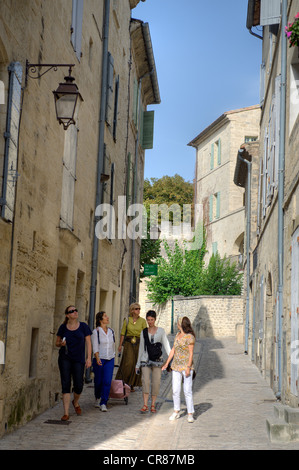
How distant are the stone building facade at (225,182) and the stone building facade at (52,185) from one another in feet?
70.6

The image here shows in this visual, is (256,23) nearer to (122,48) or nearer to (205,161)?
(122,48)

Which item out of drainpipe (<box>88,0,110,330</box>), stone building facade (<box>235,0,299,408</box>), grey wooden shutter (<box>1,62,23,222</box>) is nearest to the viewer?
grey wooden shutter (<box>1,62,23,222</box>)

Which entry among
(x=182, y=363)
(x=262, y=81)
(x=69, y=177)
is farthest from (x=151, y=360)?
(x=262, y=81)

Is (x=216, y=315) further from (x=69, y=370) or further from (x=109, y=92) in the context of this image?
(x=69, y=370)

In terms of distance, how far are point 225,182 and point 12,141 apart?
3366 cm

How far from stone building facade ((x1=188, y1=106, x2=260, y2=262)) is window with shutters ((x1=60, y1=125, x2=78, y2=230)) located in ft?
88.9

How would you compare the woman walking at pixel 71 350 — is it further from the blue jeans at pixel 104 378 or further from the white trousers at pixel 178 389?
the white trousers at pixel 178 389

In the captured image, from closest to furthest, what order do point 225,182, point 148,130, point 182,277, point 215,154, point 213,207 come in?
point 148,130, point 182,277, point 225,182, point 213,207, point 215,154

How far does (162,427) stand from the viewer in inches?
337

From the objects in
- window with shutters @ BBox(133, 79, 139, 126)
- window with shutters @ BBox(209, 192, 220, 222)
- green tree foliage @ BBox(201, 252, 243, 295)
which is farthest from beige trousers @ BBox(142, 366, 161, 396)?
window with shutters @ BBox(209, 192, 220, 222)

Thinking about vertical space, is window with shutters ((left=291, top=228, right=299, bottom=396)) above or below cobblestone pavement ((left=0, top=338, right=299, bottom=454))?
above

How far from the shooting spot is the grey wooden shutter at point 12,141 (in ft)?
24.7

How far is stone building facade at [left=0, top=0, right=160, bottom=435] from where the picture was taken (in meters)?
7.76

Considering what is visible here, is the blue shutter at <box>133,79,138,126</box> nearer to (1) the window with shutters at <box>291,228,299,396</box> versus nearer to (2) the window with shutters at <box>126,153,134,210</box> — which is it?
(2) the window with shutters at <box>126,153,134,210</box>
